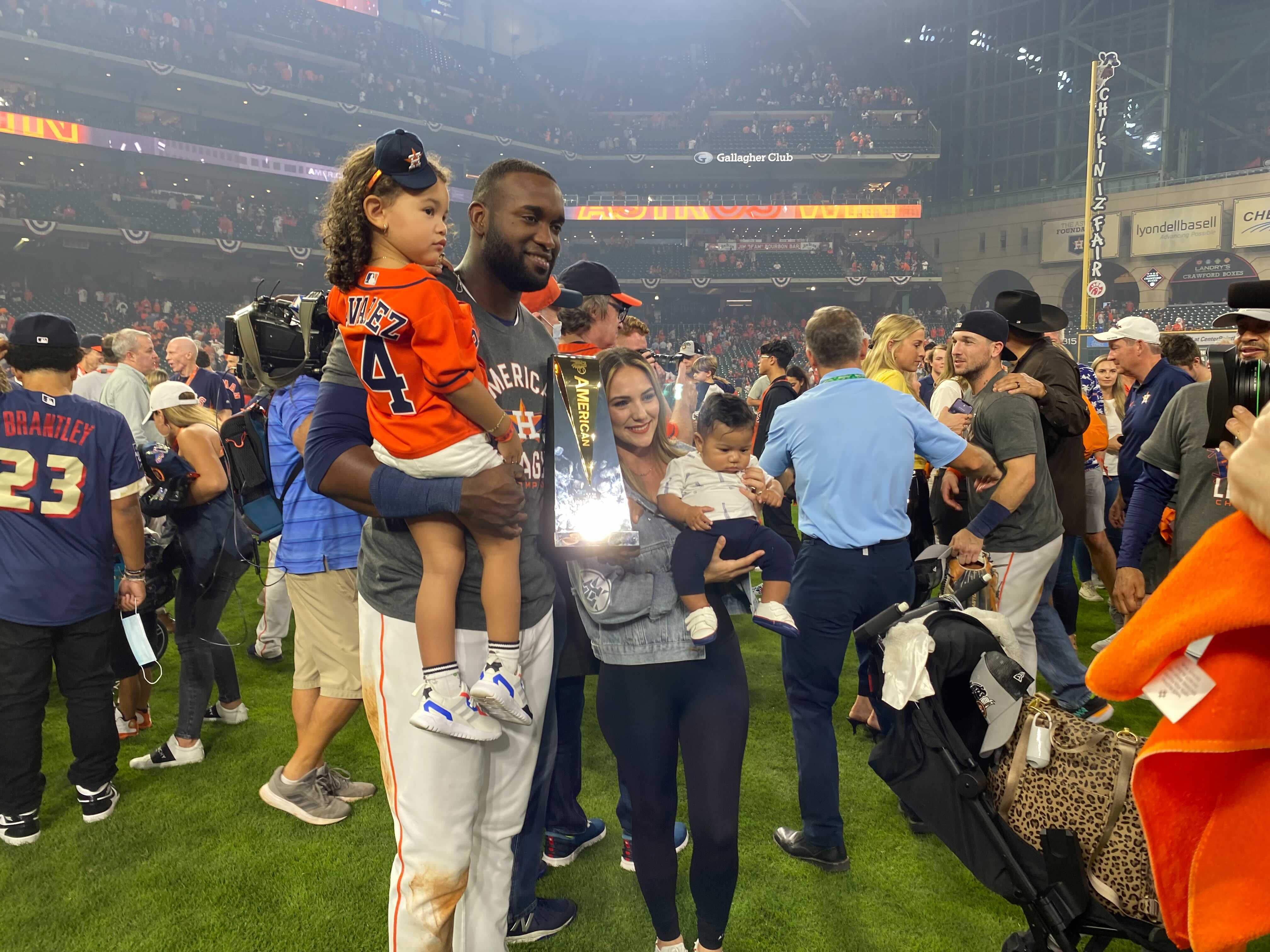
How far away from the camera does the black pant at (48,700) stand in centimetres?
325

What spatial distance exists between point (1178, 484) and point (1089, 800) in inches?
85.5

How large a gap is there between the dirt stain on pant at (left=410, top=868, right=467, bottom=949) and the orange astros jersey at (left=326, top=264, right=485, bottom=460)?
0.95m

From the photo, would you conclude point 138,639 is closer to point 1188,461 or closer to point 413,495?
point 413,495

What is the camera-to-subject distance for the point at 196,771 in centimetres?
404

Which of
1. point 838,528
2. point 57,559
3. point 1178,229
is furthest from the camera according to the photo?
point 1178,229

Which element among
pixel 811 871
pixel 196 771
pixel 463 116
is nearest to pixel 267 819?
pixel 196 771

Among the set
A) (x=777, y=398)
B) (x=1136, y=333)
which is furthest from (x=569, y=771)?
(x=1136, y=333)

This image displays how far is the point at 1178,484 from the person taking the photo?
341 cm

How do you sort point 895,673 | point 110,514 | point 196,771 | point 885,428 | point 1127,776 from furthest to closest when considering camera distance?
1. point 196,771
2. point 110,514
3. point 885,428
4. point 895,673
5. point 1127,776

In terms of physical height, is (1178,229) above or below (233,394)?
above

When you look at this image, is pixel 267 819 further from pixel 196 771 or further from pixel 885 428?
pixel 885 428

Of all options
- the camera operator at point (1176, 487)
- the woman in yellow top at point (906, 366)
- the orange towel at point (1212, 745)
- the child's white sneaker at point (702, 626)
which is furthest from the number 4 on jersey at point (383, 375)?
the woman in yellow top at point (906, 366)

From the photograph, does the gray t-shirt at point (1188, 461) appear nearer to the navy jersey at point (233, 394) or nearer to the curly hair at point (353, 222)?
the curly hair at point (353, 222)

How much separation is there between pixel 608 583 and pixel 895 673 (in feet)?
2.82
